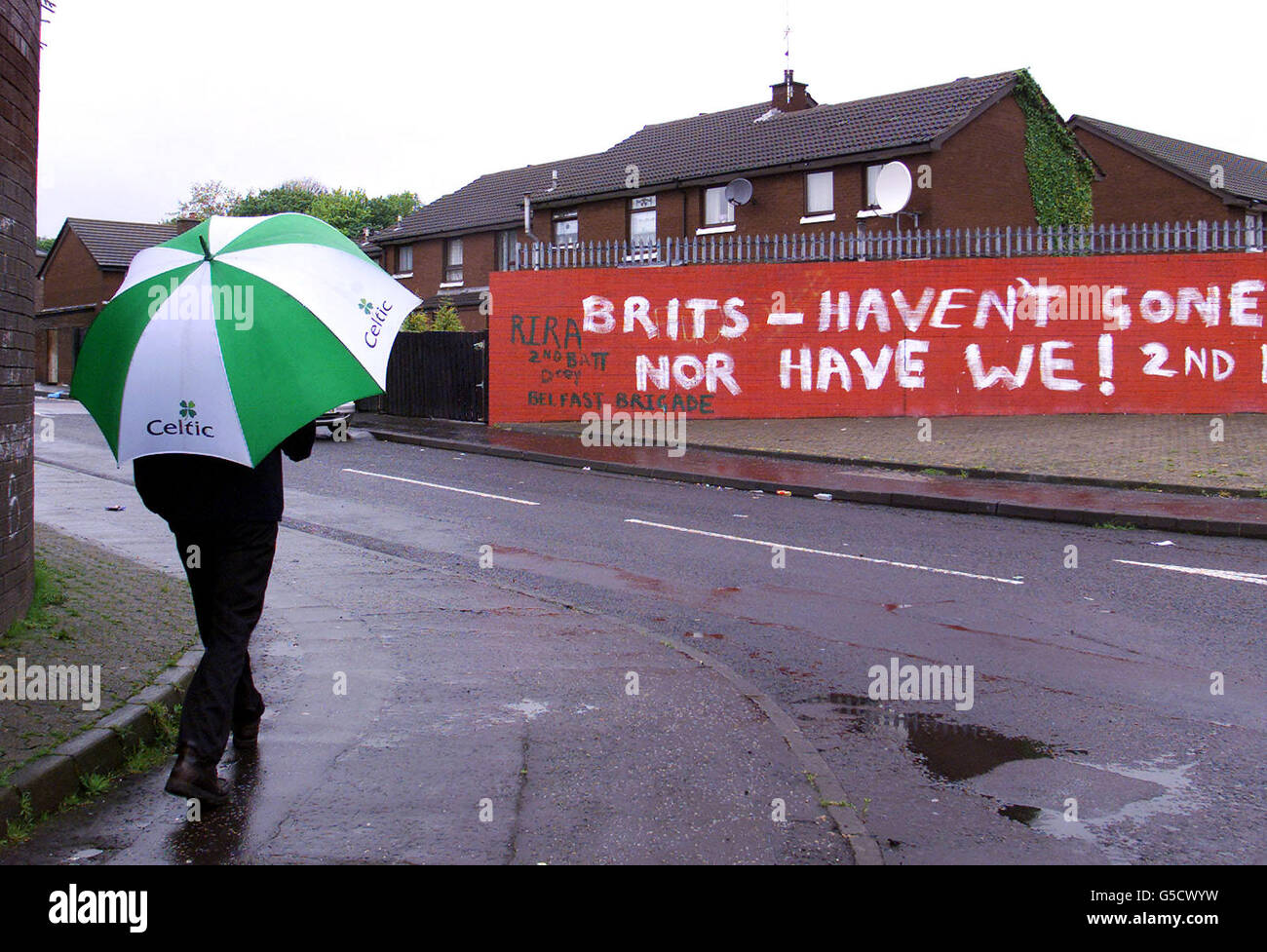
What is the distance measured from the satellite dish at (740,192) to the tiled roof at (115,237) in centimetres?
3030

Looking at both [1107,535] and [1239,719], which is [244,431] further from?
[1107,535]

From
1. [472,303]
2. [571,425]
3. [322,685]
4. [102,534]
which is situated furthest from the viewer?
[472,303]

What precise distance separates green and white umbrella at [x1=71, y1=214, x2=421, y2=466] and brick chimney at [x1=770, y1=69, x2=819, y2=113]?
33.6 metres

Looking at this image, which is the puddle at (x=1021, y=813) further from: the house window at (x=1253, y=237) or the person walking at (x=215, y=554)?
the house window at (x=1253, y=237)

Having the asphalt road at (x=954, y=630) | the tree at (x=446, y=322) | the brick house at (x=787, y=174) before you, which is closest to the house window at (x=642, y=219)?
the brick house at (x=787, y=174)

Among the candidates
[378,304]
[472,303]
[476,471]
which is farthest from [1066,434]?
[472,303]

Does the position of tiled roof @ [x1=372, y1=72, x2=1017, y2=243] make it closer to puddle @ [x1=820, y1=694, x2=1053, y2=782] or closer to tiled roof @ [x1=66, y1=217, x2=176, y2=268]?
tiled roof @ [x1=66, y1=217, x2=176, y2=268]

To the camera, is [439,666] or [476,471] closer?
[439,666]

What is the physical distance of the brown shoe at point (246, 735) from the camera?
5086 millimetres

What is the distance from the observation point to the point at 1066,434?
17.8m

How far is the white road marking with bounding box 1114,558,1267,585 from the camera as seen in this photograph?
9.18 metres

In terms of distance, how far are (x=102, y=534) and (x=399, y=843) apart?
7.84 m

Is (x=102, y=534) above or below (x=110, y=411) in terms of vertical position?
below

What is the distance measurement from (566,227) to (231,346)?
109 feet
